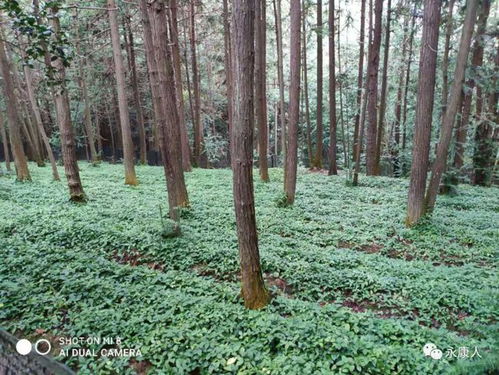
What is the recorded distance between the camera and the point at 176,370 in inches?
103

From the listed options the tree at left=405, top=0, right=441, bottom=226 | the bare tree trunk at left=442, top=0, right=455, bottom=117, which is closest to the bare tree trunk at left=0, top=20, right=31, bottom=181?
the tree at left=405, top=0, right=441, bottom=226

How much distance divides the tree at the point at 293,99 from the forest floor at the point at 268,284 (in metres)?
0.83

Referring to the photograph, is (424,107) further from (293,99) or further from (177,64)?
(177,64)

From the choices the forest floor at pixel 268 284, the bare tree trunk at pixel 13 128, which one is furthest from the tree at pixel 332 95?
the bare tree trunk at pixel 13 128

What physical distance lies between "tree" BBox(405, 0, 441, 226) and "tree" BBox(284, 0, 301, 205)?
2518mm

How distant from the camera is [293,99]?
7.53m

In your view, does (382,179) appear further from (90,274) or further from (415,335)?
(90,274)

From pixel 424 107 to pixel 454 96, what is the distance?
75 centimetres

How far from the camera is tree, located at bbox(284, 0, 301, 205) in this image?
705cm

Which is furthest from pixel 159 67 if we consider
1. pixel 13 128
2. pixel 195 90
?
pixel 195 90

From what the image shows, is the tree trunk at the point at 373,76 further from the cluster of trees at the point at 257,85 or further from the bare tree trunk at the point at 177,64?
the bare tree trunk at the point at 177,64

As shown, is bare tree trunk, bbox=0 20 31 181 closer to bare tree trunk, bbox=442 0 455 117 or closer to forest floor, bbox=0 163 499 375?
forest floor, bbox=0 163 499 375

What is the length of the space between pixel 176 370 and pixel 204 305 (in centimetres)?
93

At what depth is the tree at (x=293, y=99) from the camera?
7.05 metres
